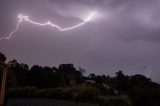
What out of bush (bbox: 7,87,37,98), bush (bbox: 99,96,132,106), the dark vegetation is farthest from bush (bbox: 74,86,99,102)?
bush (bbox: 7,87,37,98)

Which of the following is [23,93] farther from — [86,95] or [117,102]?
[117,102]

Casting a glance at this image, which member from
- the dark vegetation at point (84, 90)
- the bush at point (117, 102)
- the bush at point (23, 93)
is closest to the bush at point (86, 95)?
the dark vegetation at point (84, 90)

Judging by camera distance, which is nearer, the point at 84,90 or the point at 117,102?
the point at 117,102

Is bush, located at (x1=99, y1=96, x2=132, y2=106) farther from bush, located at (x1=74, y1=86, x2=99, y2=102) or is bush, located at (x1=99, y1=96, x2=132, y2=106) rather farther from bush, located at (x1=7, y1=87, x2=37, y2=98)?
bush, located at (x1=7, y1=87, x2=37, y2=98)

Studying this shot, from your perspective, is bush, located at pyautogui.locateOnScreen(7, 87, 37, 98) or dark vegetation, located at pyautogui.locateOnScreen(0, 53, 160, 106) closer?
dark vegetation, located at pyautogui.locateOnScreen(0, 53, 160, 106)

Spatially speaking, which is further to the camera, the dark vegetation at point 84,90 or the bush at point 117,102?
the bush at point 117,102

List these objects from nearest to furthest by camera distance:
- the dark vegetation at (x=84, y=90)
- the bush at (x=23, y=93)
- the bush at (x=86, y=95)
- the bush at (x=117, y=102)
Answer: the dark vegetation at (x=84, y=90)
the bush at (x=117, y=102)
the bush at (x=86, y=95)
the bush at (x=23, y=93)

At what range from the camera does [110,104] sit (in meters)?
23.8

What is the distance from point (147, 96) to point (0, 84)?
13.7 meters

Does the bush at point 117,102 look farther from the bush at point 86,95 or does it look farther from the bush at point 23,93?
the bush at point 23,93

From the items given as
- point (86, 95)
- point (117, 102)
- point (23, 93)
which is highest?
point (23, 93)

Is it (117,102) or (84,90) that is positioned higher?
(84,90)

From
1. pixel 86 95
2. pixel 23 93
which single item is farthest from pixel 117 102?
pixel 23 93

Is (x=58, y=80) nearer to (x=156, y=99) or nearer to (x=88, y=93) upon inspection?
(x=88, y=93)
